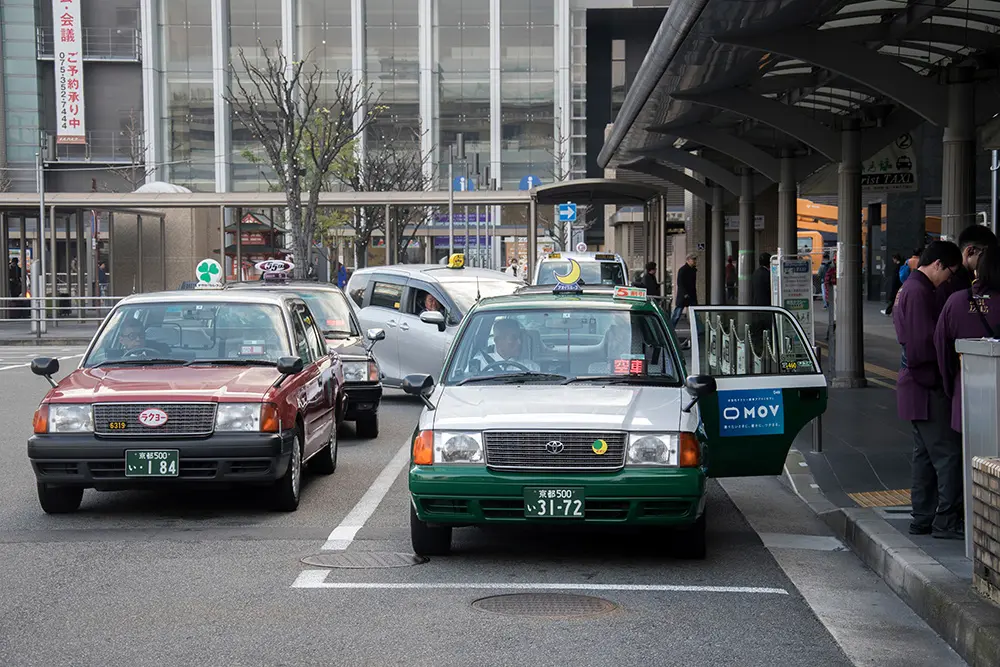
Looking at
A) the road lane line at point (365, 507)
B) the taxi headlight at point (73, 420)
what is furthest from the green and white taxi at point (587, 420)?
the taxi headlight at point (73, 420)

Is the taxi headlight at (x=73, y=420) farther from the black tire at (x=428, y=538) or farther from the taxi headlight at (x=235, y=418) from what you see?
the black tire at (x=428, y=538)

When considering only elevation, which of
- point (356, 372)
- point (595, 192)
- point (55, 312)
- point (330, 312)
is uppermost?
point (595, 192)

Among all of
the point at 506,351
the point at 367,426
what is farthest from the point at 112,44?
the point at 506,351

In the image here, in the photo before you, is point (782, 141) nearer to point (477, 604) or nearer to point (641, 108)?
point (641, 108)

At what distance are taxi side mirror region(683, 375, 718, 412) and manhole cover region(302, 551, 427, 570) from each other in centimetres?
182

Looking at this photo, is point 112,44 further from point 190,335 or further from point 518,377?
point 518,377

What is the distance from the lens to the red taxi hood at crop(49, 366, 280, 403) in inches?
359

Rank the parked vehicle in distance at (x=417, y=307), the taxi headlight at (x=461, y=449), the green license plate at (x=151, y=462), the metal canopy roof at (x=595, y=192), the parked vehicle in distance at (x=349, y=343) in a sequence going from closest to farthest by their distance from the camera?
the taxi headlight at (x=461, y=449) < the green license plate at (x=151, y=462) < the parked vehicle in distance at (x=349, y=343) < the parked vehicle in distance at (x=417, y=307) < the metal canopy roof at (x=595, y=192)

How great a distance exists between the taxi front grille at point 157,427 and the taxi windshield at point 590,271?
1629 cm

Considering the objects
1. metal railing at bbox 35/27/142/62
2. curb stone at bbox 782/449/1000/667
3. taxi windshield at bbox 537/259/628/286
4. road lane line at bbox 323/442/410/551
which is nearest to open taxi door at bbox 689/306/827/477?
curb stone at bbox 782/449/1000/667

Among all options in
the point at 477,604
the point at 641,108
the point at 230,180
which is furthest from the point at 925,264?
the point at 230,180

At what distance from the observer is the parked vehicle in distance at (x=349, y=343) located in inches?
571

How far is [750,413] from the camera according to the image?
9.16m

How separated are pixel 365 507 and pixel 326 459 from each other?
5.68 ft
